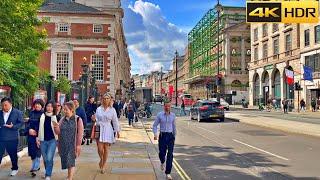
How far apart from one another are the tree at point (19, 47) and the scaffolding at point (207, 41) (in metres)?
76.1

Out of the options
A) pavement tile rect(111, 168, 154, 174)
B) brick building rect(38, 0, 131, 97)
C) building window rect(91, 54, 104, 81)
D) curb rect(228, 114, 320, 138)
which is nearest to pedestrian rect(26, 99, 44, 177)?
pavement tile rect(111, 168, 154, 174)

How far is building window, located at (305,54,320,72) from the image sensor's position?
52781 mm

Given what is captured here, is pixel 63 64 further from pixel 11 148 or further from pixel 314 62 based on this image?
pixel 11 148

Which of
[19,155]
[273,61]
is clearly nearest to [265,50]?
[273,61]

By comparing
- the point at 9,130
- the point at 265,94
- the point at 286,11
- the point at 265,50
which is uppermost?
the point at 265,50

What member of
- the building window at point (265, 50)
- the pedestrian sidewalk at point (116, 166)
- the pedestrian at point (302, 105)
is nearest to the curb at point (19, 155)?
the pedestrian sidewalk at point (116, 166)

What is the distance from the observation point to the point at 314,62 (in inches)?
2111

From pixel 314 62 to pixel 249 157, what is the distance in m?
43.3

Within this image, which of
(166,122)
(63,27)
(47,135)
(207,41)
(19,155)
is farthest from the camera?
(207,41)

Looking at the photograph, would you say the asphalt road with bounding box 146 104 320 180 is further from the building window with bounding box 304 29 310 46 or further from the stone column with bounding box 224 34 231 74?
the stone column with bounding box 224 34 231 74

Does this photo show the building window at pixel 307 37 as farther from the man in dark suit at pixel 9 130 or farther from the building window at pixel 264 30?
the man in dark suit at pixel 9 130

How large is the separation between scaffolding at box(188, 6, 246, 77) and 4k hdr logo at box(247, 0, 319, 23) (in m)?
74.0

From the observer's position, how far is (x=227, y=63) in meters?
92.8

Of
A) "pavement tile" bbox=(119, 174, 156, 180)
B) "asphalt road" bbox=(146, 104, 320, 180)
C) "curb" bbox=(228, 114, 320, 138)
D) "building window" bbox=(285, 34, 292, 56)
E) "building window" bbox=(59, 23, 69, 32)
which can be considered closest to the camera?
"pavement tile" bbox=(119, 174, 156, 180)
